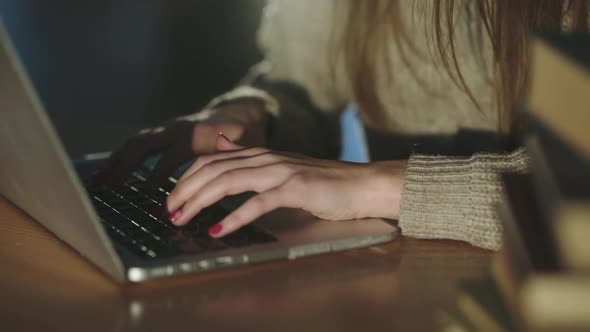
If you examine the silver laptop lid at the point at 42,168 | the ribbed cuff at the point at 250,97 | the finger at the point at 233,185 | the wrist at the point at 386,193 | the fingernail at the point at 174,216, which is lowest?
the ribbed cuff at the point at 250,97

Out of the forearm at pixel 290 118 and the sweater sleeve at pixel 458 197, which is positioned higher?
the sweater sleeve at pixel 458 197

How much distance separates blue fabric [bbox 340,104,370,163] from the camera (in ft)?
5.31

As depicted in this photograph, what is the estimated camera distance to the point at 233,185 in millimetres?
896

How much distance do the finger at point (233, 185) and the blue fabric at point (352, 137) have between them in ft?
2.19

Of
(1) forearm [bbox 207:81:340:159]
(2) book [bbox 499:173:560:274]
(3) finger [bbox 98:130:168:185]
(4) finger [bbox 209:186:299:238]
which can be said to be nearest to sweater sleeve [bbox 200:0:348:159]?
(1) forearm [bbox 207:81:340:159]

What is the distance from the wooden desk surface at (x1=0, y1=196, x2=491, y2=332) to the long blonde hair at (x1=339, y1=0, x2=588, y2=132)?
1.03ft

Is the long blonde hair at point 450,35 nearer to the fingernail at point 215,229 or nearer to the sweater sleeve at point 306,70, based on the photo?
the sweater sleeve at point 306,70

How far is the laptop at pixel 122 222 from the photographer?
27.5 inches

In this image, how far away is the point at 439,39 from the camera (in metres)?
1.13

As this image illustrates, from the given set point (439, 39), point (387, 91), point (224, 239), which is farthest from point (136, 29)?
point (224, 239)

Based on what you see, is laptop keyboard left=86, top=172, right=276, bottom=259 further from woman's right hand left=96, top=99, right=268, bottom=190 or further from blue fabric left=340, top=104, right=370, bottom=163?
blue fabric left=340, top=104, right=370, bottom=163

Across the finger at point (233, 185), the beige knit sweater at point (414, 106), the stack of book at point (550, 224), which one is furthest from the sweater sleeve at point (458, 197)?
the stack of book at point (550, 224)

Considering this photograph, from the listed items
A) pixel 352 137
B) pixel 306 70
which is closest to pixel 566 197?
pixel 306 70

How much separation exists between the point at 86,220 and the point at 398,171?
0.39 m
